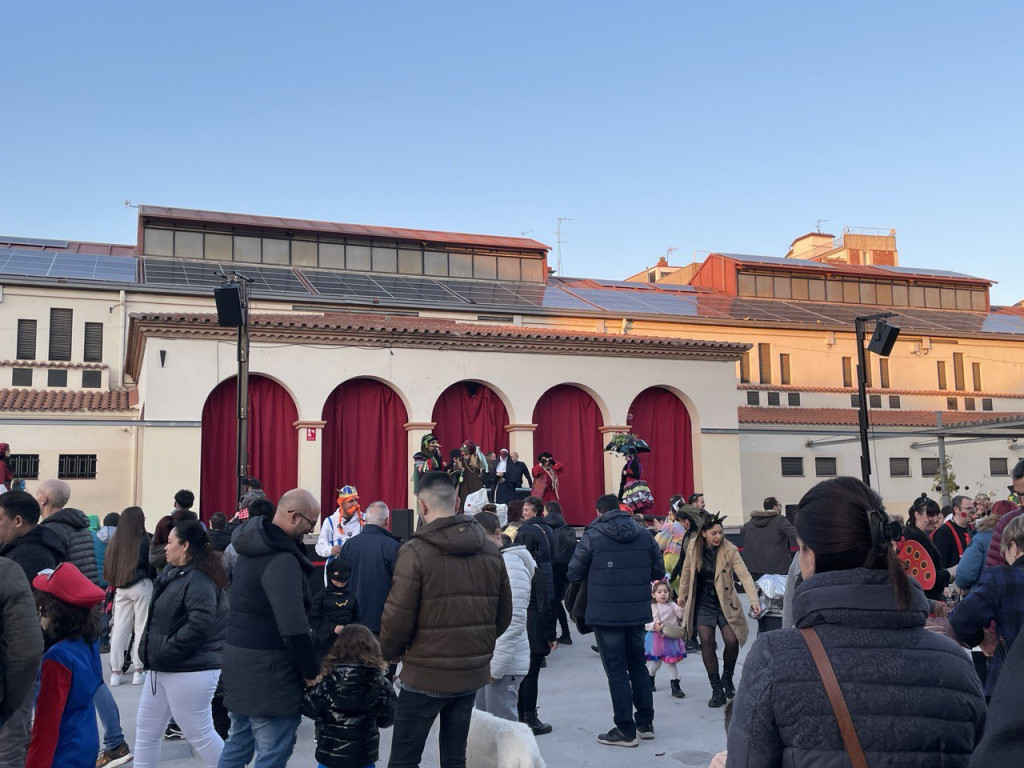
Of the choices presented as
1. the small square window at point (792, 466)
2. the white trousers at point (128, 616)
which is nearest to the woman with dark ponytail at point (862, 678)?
the white trousers at point (128, 616)

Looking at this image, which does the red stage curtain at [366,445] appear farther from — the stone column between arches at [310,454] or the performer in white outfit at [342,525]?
the performer in white outfit at [342,525]

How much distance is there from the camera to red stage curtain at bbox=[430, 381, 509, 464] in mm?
21734

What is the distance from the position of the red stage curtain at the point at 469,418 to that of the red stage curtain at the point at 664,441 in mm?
3630

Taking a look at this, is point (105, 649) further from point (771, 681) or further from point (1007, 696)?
point (1007, 696)

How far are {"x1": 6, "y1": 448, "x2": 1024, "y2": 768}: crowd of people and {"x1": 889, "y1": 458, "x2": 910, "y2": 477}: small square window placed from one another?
19709 mm

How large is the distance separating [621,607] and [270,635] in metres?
3.37

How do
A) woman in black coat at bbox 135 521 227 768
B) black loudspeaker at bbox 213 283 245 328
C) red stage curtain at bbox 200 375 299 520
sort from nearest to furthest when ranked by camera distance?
woman in black coat at bbox 135 521 227 768 < black loudspeaker at bbox 213 283 245 328 < red stage curtain at bbox 200 375 299 520

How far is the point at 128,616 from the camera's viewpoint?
31.4 feet

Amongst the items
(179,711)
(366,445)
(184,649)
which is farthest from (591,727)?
(366,445)

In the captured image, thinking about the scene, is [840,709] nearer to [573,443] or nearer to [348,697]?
[348,697]

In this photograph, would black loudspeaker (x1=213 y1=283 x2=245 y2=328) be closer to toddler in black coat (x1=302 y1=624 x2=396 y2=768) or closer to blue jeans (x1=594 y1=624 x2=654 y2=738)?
blue jeans (x1=594 y1=624 x2=654 y2=738)

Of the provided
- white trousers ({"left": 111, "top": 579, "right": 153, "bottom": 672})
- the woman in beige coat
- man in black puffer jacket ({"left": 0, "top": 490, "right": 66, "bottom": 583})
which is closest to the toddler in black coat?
man in black puffer jacket ({"left": 0, "top": 490, "right": 66, "bottom": 583})

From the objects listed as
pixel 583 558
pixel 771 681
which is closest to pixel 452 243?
pixel 583 558

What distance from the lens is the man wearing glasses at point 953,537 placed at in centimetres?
1016
